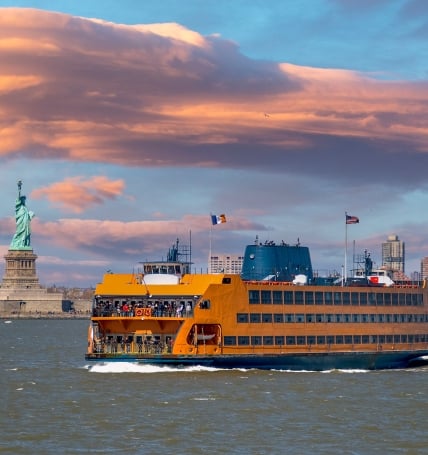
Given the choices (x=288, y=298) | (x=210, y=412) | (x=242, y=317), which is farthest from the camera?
(x=288, y=298)

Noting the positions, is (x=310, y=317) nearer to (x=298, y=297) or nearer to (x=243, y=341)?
(x=298, y=297)

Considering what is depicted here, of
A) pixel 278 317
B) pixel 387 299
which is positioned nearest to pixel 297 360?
pixel 278 317

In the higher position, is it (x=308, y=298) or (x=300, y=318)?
(x=308, y=298)

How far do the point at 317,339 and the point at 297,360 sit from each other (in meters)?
2.52

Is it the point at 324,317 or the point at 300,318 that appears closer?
the point at 300,318

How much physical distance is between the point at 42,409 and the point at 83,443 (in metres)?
10.7

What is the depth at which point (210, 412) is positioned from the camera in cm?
5438

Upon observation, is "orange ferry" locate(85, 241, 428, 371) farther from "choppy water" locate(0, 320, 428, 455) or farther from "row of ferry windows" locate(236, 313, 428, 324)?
"choppy water" locate(0, 320, 428, 455)

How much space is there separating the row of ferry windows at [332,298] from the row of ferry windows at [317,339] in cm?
230

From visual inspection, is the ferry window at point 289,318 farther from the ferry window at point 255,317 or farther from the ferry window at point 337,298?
the ferry window at point 337,298

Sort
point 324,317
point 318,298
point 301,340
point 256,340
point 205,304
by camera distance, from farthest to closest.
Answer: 1. point 324,317
2. point 318,298
3. point 301,340
4. point 256,340
5. point 205,304

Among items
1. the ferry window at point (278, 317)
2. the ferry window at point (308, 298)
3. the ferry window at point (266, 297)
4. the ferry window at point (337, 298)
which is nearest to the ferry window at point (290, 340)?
the ferry window at point (278, 317)

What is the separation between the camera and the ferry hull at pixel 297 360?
69875 millimetres

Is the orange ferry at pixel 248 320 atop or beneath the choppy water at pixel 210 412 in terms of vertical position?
atop
